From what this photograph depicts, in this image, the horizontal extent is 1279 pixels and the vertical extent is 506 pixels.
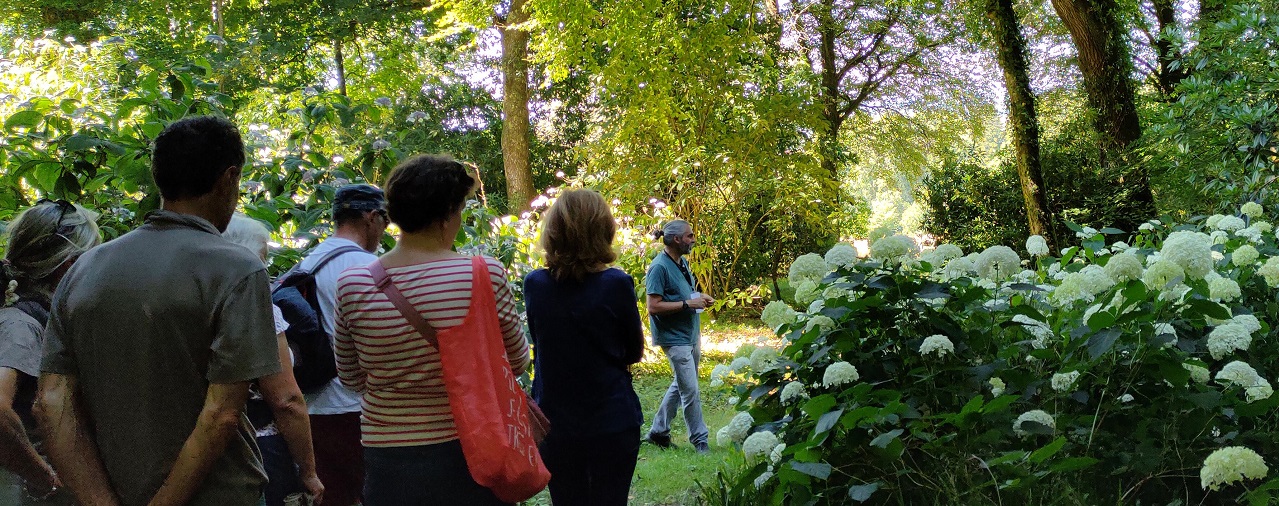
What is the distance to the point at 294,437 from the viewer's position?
7.54 ft

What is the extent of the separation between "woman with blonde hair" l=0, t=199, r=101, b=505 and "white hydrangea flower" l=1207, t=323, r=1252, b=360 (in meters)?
3.52

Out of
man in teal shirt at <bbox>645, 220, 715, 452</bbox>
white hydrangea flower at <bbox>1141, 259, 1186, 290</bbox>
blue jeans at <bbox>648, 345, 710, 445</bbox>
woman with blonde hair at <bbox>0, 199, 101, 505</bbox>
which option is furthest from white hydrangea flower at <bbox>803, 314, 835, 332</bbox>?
blue jeans at <bbox>648, 345, 710, 445</bbox>

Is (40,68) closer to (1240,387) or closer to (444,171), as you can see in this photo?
(444,171)

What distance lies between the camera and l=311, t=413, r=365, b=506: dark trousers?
11.3ft

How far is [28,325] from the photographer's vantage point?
8.45 ft

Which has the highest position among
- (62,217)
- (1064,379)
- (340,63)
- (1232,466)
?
(340,63)

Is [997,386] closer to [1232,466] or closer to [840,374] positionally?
[840,374]

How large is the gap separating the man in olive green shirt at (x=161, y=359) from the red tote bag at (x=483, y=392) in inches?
18.0

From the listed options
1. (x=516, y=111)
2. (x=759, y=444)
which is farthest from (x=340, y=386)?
(x=516, y=111)

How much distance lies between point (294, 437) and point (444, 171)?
2.62ft

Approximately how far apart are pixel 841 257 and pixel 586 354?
3.22ft

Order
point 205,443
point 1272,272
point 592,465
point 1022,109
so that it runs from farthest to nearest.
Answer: point 1022,109, point 1272,272, point 592,465, point 205,443

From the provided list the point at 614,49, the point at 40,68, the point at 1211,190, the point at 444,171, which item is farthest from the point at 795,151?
the point at 444,171

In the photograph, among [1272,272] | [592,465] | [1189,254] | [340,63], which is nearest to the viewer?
[1189,254]
